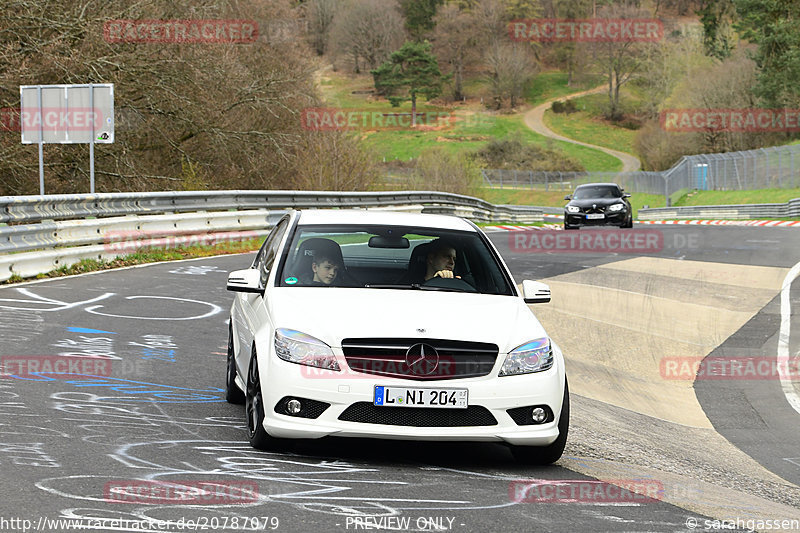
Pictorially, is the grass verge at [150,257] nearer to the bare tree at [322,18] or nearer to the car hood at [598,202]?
the car hood at [598,202]

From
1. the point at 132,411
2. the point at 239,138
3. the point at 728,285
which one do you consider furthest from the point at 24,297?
the point at 239,138

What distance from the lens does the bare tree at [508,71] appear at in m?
147

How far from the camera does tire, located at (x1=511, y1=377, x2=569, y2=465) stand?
6.52 meters

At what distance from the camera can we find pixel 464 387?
20.4 feet

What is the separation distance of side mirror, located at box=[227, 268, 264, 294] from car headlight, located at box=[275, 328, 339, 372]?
1032 mm

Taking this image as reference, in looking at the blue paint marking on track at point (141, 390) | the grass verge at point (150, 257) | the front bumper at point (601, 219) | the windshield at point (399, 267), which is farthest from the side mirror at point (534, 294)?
the front bumper at point (601, 219)

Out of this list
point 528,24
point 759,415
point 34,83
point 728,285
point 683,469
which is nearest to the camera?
point 683,469

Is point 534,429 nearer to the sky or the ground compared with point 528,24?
nearer to the ground

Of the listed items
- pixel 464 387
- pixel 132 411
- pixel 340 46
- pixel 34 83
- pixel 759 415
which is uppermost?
pixel 340 46

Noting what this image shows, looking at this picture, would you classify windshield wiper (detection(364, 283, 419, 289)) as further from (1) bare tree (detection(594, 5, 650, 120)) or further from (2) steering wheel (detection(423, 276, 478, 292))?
(1) bare tree (detection(594, 5, 650, 120))

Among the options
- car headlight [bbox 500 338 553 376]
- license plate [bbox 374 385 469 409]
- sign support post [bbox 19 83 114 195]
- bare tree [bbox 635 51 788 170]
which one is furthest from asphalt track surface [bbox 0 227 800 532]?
bare tree [bbox 635 51 788 170]

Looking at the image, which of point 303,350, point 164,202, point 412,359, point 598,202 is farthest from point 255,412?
point 598,202

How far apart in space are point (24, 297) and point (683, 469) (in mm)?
9030

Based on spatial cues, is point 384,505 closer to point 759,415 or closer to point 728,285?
point 759,415
